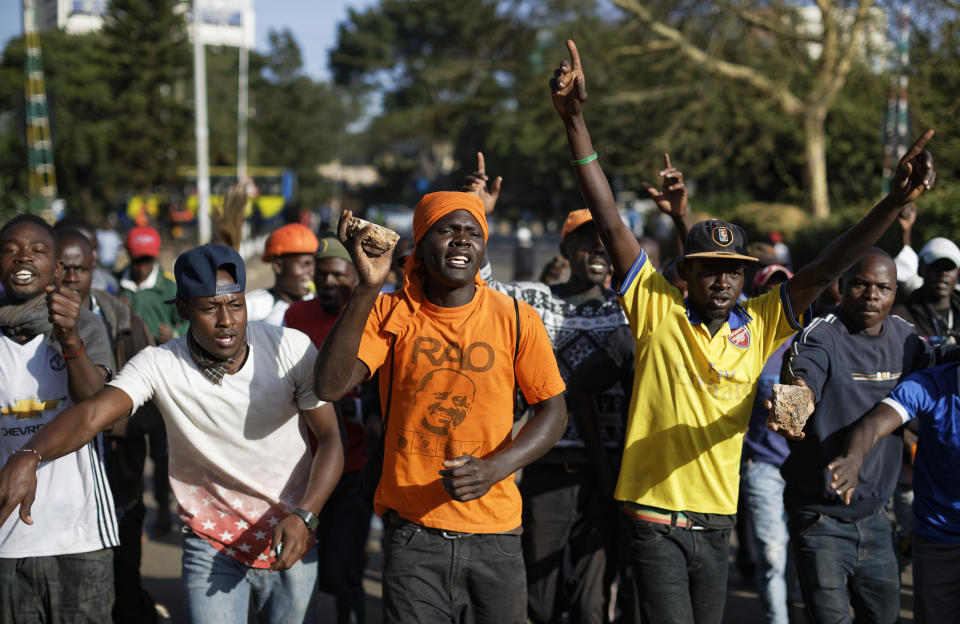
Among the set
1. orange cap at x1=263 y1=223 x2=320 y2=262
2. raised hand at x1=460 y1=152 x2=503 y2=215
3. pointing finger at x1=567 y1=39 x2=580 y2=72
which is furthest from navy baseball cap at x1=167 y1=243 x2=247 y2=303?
orange cap at x1=263 y1=223 x2=320 y2=262

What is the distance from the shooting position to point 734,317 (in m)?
3.83

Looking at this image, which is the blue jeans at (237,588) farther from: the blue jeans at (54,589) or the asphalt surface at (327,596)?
the asphalt surface at (327,596)

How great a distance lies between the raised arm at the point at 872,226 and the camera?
3.41m

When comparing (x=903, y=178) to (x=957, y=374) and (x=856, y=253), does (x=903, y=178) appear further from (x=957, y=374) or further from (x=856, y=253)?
(x=957, y=374)

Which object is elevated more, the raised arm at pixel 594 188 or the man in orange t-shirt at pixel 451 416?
the raised arm at pixel 594 188

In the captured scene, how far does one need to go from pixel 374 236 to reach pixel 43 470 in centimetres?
171

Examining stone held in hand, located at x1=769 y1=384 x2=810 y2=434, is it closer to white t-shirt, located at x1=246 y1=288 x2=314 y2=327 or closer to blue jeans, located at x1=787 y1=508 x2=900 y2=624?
blue jeans, located at x1=787 y1=508 x2=900 y2=624

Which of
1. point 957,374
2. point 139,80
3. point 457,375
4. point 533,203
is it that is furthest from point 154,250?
point 533,203

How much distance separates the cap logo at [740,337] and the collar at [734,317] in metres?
0.02

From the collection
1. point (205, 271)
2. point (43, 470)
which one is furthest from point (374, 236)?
point (43, 470)

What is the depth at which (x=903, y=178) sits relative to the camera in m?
3.44

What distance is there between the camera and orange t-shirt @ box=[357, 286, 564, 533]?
10.9ft

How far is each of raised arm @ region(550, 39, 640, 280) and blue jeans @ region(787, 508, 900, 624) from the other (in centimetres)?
139

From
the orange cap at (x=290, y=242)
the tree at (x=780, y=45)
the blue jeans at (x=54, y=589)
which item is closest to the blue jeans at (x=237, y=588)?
the blue jeans at (x=54, y=589)
